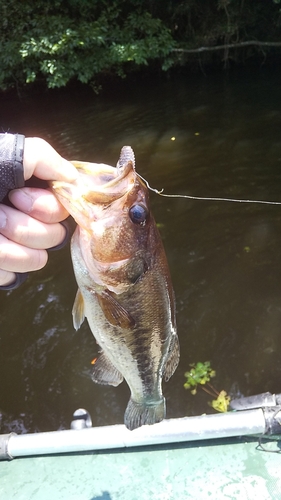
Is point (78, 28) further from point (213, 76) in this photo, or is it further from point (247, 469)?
point (247, 469)

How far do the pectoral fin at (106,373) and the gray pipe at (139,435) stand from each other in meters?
0.90

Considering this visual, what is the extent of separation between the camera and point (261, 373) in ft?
15.0

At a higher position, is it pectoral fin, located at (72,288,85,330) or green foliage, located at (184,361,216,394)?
pectoral fin, located at (72,288,85,330)

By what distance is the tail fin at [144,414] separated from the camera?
2.04 metres

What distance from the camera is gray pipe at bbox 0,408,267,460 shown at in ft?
8.87

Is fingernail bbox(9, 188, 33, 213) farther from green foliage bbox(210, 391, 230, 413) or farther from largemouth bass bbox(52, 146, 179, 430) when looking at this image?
green foliage bbox(210, 391, 230, 413)

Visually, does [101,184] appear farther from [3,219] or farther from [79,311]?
[79,311]

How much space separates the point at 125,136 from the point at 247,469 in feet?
31.5

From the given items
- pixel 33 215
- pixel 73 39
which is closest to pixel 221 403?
pixel 33 215

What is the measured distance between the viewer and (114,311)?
5.69 ft

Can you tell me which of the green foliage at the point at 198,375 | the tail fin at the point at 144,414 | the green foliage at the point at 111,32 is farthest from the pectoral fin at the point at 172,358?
the green foliage at the point at 111,32

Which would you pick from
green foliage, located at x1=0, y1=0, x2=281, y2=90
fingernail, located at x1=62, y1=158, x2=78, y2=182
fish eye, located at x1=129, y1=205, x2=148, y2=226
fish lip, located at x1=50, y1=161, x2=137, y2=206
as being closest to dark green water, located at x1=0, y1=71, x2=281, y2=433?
fish eye, located at x1=129, y1=205, x2=148, y2=226

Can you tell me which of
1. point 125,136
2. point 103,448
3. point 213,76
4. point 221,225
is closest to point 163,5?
point 213,76

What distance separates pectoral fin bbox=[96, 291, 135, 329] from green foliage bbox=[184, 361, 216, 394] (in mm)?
3116
